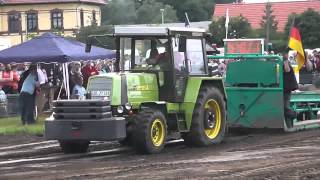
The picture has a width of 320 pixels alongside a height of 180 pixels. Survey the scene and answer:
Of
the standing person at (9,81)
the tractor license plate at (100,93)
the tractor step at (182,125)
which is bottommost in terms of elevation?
the tractor step at (182,125)

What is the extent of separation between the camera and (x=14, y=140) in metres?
15.8

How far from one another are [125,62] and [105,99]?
1.30m

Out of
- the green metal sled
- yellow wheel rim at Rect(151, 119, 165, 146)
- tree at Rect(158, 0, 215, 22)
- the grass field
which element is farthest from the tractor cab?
tree at Rect(158, 0, 215, 22)

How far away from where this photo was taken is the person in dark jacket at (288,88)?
1539 centimetres

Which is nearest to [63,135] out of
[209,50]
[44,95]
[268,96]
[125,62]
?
[125,62]

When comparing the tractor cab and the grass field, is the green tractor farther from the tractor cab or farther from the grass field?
the grass field

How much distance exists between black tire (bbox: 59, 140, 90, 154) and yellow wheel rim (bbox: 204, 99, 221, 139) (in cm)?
238

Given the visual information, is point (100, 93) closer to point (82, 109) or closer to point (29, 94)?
point (82, 109)

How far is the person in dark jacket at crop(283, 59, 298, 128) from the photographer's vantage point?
1539cm

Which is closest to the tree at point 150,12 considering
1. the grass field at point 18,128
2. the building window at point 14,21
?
the building window at point 14,21

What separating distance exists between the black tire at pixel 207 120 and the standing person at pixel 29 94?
6.80m

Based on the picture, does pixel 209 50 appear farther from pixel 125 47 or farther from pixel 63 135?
pixel 63 135

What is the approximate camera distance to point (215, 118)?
13.9 metres

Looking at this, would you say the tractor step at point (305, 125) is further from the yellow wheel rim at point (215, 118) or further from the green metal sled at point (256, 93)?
the yellow wheel rim at point (215, 118)
